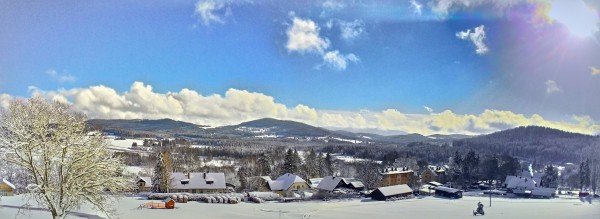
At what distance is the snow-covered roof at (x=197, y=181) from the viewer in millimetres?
20969

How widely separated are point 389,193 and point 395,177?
6372 millimetres

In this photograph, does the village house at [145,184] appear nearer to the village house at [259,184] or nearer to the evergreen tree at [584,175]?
the village house at [259,184]

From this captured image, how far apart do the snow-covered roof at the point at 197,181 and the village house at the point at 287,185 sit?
2.34 metres

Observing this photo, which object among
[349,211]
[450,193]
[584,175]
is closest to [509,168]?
[584,175]

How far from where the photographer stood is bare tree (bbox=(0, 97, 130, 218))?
5750 mm

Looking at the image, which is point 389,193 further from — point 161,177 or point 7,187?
point 7,187

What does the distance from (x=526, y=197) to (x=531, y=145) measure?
14.5m

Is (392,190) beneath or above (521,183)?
beneath

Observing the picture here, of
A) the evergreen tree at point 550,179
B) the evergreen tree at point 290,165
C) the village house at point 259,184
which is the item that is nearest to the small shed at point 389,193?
the village house at point 259,184

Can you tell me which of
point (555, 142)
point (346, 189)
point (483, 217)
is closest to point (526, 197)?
point (346, 189)

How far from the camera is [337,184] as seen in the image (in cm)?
2278

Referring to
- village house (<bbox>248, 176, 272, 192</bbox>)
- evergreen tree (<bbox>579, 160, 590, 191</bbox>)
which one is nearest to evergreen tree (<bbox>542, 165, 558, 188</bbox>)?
evergreen tree (<bbox>579, 160, 590, 191</bbox>)

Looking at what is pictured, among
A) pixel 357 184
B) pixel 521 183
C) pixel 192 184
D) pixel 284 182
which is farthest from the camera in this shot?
pixel 357 184

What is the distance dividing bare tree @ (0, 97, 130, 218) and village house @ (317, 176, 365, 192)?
16.5m
